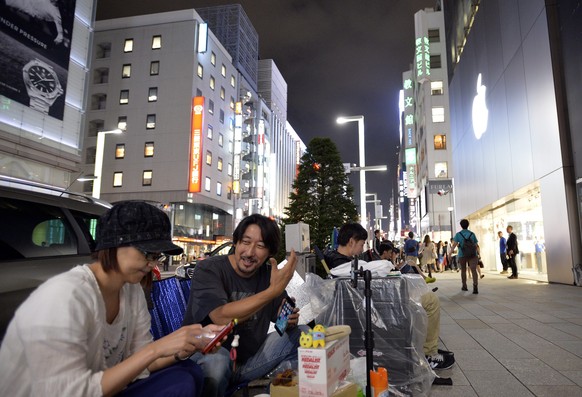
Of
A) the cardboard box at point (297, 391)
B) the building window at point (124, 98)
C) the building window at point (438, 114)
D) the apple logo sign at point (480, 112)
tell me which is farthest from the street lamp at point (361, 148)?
Answer: the building window at point (124, 98)

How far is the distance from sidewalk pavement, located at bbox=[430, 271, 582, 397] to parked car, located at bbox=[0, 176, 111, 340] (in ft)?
11.7

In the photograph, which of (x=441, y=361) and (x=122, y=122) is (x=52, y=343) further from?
(x=122, y=122)

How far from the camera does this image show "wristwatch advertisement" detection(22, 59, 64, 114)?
1736cm

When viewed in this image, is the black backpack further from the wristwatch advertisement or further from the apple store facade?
the wristwatch advertisement

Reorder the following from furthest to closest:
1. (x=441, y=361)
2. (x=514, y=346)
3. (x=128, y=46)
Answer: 1. (x=128, y=46)
2. (x=514, y=346)
3. (x=441, y=361)

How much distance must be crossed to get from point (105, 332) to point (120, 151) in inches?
1638

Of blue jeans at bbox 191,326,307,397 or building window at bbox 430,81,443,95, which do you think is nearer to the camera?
blue jeans at bbox 191,326,307,397

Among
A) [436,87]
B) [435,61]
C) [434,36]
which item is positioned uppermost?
[434,36]

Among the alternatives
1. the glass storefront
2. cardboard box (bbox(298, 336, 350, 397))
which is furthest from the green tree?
cardboard box (bbox(298, 336, 350, 397))

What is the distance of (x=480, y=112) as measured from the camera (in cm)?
2027

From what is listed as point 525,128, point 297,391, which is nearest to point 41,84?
point 297,391

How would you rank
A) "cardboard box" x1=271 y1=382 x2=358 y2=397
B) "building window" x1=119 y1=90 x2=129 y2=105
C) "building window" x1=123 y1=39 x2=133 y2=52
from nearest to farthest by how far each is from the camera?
"cardboard box" x1=271 y1=382 x2=358 y2=397
"building window" x1=119 y1=90 x2=129 y2=105
"building window" x1=123 y1=39 x2=133 y2=52

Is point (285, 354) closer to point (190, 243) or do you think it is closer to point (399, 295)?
point (399, 295)

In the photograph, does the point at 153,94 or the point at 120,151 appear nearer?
the point at 120,151
